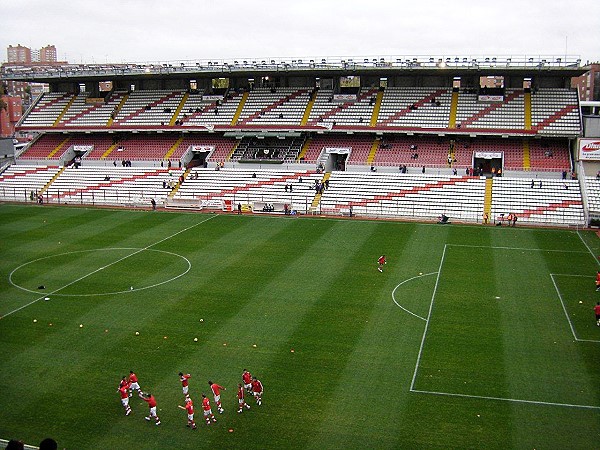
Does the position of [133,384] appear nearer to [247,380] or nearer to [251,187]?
[247,380]

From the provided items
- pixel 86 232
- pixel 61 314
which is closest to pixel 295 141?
pixel 86 232

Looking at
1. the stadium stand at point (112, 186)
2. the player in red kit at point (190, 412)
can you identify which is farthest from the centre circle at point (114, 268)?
the stadium stand at point (112, 186)

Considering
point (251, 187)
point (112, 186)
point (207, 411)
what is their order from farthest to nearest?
point (112, 186) < point (251, 187) < point (207, 411)

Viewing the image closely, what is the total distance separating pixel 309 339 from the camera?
21844mm

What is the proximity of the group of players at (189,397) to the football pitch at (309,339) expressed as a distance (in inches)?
10.1

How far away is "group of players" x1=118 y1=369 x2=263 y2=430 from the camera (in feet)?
53.9

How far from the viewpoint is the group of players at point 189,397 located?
647 inches

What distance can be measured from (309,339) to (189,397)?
18.3 feet

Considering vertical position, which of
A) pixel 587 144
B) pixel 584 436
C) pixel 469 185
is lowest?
pixel 584 436

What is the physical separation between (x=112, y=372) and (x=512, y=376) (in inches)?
489

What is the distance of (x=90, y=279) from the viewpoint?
29047 millimetres

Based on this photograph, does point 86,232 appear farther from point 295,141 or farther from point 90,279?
point 295,141

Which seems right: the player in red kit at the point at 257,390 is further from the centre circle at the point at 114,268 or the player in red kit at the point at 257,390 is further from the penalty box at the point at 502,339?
the centre circle at the point at 114,268

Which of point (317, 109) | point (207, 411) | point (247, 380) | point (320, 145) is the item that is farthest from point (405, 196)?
point (207, 411)
